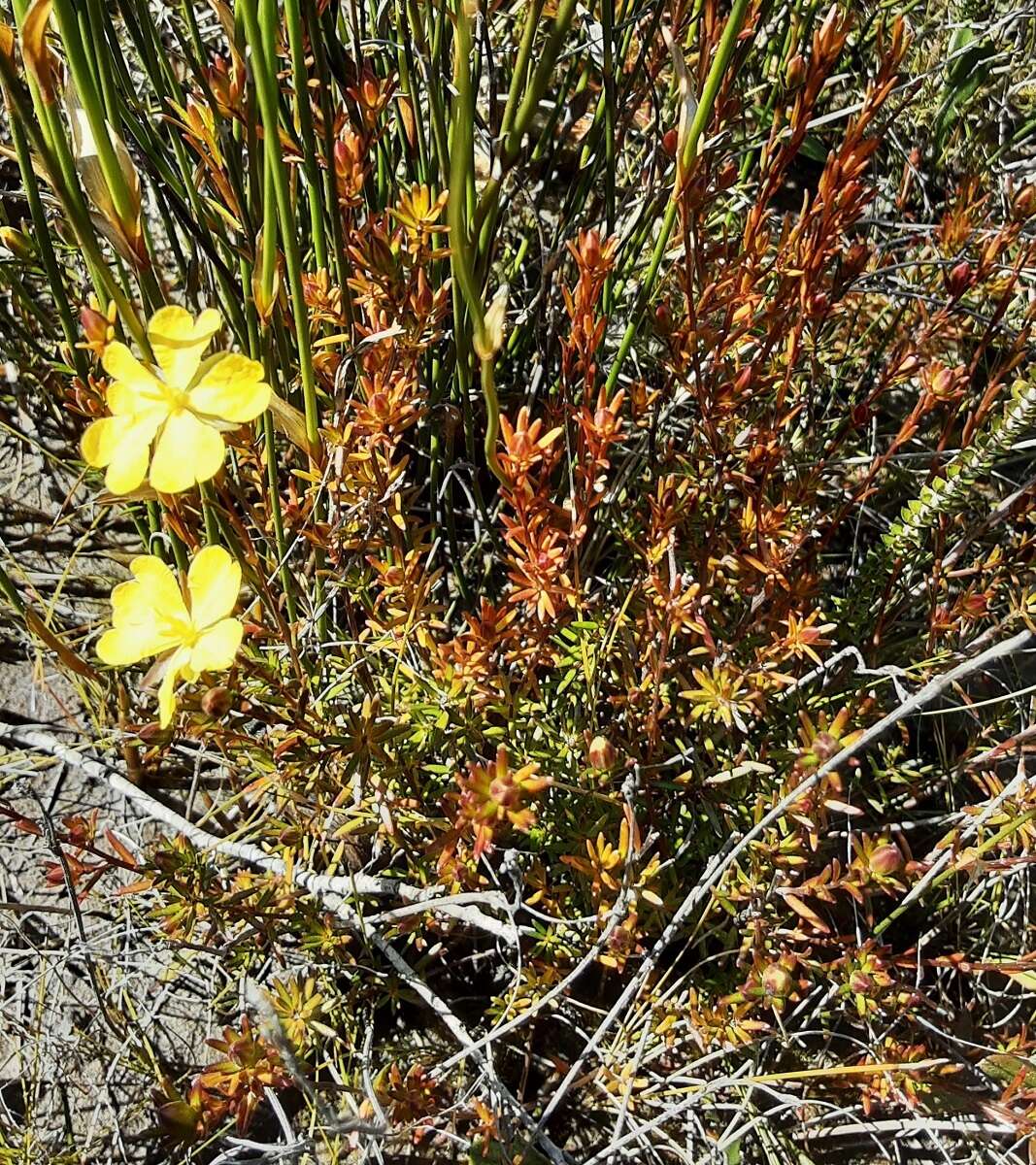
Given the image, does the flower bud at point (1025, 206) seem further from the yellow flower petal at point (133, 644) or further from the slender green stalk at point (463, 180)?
the yellow flower petal at point (133, 644)

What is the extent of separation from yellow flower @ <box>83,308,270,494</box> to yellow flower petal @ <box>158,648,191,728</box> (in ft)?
0.44

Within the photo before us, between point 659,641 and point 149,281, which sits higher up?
point 149,281

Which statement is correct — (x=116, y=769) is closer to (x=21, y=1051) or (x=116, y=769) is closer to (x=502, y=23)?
(x=21, y=1051)

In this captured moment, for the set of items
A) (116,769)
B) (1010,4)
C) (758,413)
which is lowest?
(116,769)

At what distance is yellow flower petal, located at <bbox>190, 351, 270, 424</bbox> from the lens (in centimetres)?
74

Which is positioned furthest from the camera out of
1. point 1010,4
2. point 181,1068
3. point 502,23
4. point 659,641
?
point 1010,4

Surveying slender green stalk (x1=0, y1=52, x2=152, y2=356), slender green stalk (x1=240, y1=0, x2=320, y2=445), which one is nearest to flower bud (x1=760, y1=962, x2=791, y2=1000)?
slender green stalk (x1=240, y1=0, x2=320, y2=445)

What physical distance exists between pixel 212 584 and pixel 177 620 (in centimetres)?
4

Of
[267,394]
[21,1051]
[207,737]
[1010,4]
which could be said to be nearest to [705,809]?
[207,737]

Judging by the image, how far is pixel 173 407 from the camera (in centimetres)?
75

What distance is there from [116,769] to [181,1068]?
0.41 metres

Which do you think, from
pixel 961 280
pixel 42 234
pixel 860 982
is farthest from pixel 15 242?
pixel 860 982

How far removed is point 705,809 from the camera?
1.23 meters

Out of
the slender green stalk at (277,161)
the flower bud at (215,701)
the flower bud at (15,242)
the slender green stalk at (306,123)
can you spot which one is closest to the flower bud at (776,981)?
the flower bud at (215,701)
